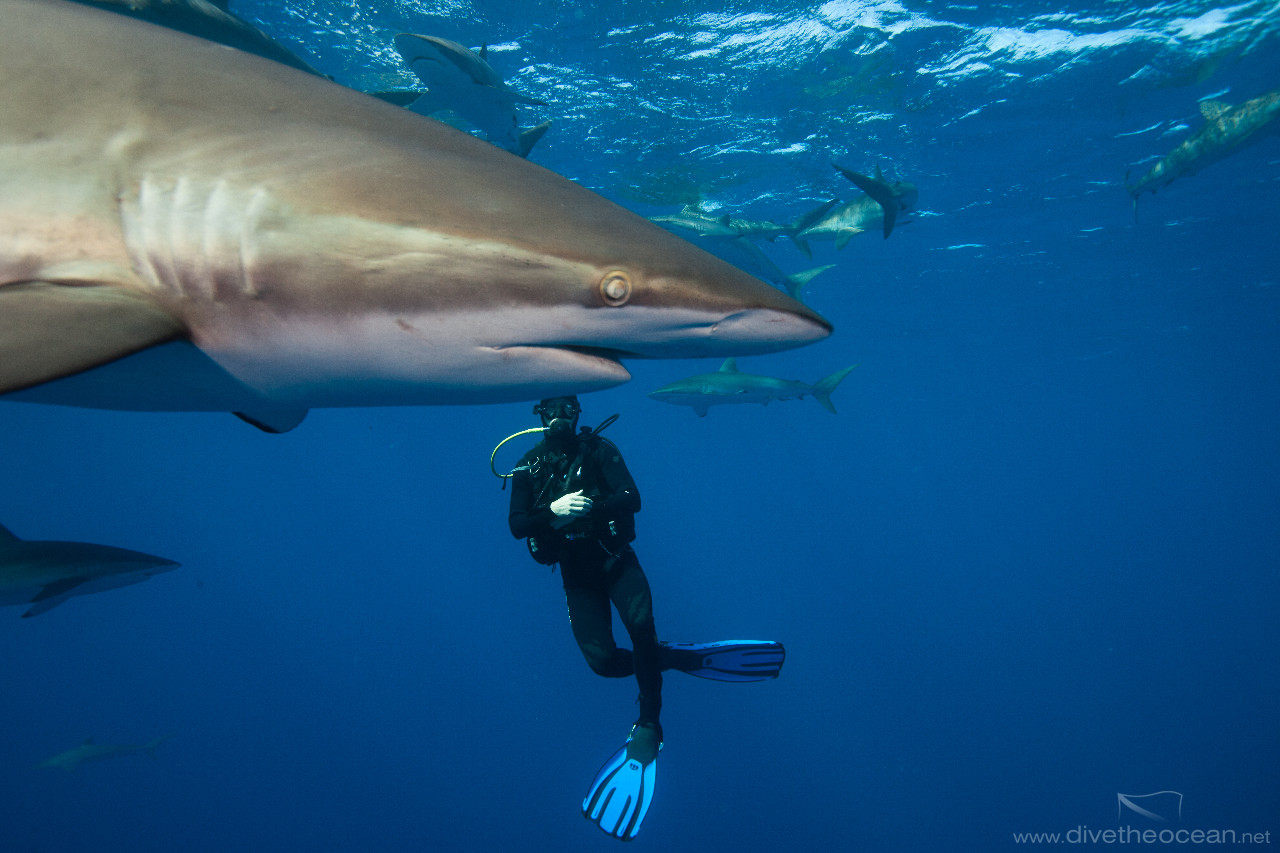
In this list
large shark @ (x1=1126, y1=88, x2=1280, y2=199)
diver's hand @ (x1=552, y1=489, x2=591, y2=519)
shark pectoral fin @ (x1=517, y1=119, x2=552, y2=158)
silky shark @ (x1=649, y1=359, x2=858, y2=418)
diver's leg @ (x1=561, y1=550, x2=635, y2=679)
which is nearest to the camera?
diver's hand @ (x1=552, y1=489, x2=591, y2=519)

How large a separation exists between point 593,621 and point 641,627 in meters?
0.81

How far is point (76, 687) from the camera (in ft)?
197

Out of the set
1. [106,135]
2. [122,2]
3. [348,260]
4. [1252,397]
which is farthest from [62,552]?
[1252,397]

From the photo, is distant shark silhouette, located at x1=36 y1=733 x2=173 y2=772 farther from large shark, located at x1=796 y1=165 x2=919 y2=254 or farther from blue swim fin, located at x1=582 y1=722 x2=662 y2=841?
large shark, located at x1=796 y1=165 x2=919 y2=254

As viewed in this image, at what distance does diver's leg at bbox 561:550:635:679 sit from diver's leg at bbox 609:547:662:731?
22cm

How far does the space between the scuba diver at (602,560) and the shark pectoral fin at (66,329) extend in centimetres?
466

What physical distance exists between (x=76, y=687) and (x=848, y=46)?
281 feet

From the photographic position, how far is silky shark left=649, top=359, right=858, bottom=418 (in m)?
13.7

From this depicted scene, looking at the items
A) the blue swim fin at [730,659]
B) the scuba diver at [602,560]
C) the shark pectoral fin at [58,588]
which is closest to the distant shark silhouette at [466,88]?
the scuba diver at [602,560]

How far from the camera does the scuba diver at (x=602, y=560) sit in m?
6.05

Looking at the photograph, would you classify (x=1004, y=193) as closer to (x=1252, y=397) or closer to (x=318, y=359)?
(x=318, y=359)

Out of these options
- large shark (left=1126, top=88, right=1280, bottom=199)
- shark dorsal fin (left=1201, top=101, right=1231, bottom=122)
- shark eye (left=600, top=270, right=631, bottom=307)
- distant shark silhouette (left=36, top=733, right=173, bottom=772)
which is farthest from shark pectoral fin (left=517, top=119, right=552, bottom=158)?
distant shark silhouette (left=36, top=733, right=173, bottom=772)

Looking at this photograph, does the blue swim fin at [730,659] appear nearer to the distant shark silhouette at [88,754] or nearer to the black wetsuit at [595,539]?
the black wetsuit at [595,539]

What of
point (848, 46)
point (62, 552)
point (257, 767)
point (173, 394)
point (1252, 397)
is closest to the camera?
point (173, 394)
